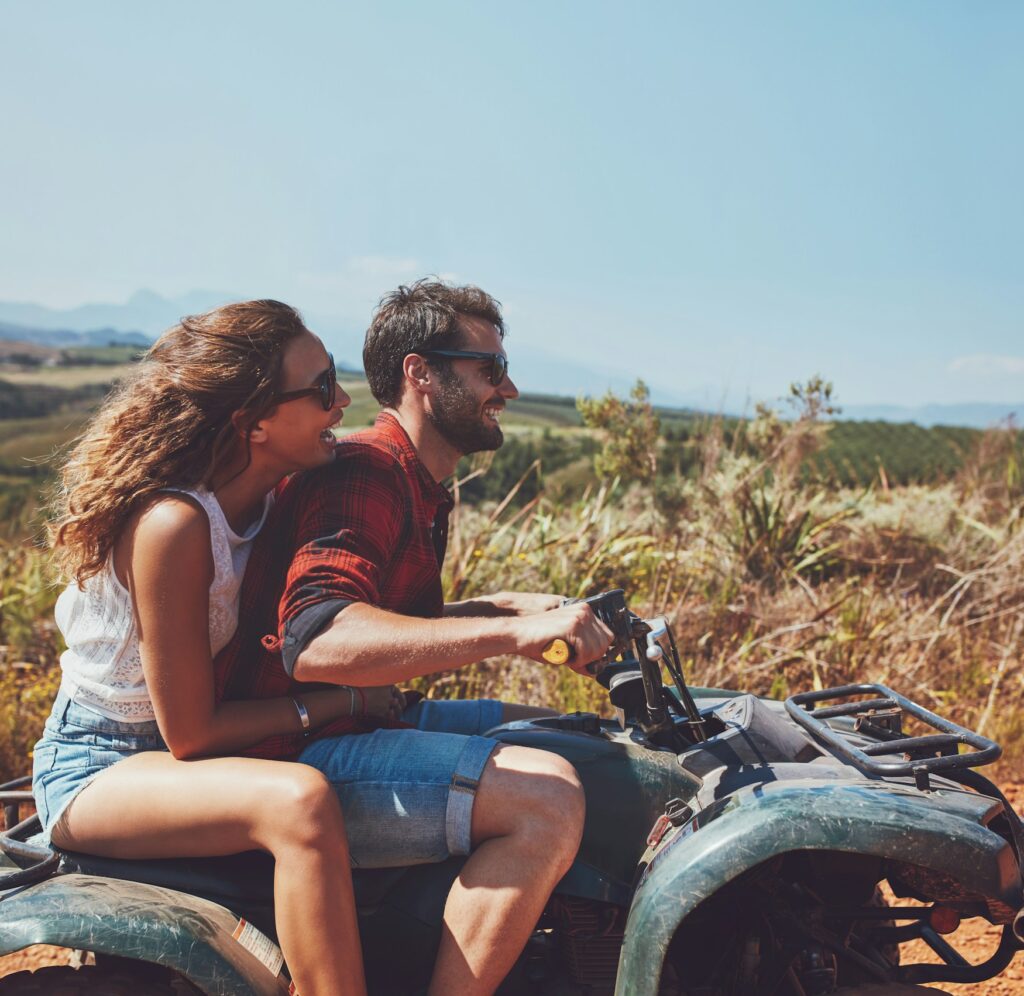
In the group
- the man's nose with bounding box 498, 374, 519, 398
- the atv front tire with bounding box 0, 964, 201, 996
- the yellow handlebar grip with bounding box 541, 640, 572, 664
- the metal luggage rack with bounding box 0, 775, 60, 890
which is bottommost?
the atv front tire with bounding box 0, 964, 201, 996

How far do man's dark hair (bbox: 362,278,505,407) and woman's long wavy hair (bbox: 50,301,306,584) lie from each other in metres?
0.48

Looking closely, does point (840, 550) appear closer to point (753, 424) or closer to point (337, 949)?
point (753, 424)

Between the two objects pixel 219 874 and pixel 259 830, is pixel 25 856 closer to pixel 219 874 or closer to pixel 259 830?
pixel 219 874

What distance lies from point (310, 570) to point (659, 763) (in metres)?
0.92

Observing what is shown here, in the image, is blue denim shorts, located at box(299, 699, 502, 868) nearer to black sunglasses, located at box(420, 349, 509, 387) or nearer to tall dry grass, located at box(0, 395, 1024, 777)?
black sunglasses, located at box(420, 349, 509, 387)

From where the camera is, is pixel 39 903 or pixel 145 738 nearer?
pixel 39 903

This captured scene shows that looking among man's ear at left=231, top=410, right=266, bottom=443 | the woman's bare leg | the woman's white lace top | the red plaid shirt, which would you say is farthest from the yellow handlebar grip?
man's ear at left=231, top=410, right=266, bottom=443

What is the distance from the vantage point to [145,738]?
7.64ft

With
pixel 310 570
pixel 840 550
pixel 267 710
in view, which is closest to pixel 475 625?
pixel 310 570

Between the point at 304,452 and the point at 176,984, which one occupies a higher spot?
the point at 304,452

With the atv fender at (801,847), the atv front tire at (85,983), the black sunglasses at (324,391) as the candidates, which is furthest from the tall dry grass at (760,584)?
the atv front tire at (85,983)

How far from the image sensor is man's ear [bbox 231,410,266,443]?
233cm

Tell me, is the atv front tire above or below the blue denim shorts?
below

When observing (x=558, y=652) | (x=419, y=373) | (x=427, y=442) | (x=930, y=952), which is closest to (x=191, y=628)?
(x=558, y=652)
